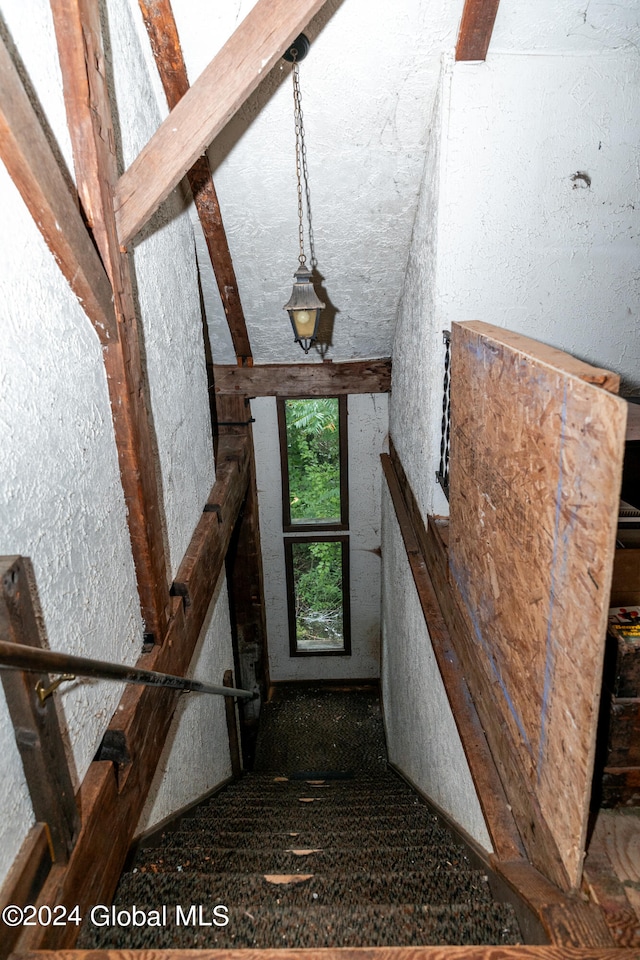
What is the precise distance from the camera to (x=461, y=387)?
88.3 inches

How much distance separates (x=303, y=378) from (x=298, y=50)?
2703mm

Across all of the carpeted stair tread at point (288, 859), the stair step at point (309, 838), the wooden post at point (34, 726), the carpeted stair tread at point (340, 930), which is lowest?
the stair step at point (309, 838)

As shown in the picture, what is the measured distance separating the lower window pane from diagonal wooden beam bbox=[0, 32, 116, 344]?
4.18 m

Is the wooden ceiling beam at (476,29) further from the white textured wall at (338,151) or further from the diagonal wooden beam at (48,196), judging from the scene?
the diagonal wooden beam at (48,196)

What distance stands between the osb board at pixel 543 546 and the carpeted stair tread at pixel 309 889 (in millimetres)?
479

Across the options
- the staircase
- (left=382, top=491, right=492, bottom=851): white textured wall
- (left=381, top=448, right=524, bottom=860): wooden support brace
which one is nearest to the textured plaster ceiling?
(left=381, top=448, right=524, bottom=860): wooden support brace

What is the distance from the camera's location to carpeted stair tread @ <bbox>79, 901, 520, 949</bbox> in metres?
1.67

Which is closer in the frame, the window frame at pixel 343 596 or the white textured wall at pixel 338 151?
the white textured wall at pixel 338 151

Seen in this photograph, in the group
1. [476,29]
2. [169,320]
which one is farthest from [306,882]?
[476,29]

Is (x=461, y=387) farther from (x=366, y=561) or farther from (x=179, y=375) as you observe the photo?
(x=366, y=561)

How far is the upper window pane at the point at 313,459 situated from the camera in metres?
5.52

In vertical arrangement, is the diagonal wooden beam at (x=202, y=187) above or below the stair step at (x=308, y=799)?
above

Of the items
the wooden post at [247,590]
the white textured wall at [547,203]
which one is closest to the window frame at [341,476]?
the wooden post at [247,590]

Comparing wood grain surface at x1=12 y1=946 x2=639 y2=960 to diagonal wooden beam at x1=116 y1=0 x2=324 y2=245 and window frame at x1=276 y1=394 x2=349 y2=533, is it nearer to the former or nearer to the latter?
diagonal wooden beam at x1=116 y1=0 x2=324 y2=245
